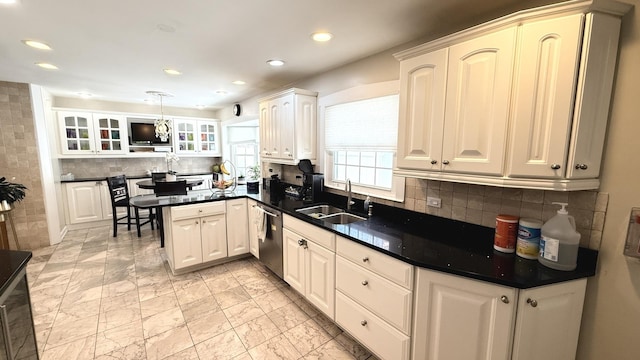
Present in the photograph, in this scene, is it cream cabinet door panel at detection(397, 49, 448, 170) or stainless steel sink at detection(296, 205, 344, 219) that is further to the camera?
stainless steel sink at detection(296, 205, 344, 219)

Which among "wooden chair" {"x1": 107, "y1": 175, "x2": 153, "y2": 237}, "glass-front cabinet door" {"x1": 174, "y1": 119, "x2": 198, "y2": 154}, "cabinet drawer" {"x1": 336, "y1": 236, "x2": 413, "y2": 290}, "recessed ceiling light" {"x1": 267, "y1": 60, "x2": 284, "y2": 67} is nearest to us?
"cabinet drawer" {"x1": 336, "y1": 236, "x2": 413, "y2": 290}

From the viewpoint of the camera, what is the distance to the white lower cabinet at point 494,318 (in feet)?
4.13

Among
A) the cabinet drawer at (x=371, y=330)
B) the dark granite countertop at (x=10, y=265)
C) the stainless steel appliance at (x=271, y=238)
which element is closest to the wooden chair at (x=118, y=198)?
the stainless steel appliance at (x=271, y=238)

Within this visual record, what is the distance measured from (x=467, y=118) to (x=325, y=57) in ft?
4.85

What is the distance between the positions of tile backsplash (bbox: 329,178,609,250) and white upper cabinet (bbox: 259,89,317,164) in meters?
1.18

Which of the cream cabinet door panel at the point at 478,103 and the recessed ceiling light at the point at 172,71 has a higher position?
the recessed ceiling light at the point at 172,71

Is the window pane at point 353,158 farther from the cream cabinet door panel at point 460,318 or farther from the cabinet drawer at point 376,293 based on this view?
the cream cabinet door panel at point 460,318

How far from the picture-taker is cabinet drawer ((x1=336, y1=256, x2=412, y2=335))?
1562 millimetres

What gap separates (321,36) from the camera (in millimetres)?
2018

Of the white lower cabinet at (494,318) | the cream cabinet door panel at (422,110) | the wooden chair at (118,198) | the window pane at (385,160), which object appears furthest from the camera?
the wooden chair at (118,198)

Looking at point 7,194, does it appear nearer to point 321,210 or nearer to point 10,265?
point 10,265

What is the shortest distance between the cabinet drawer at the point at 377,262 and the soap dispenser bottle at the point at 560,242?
678 mm

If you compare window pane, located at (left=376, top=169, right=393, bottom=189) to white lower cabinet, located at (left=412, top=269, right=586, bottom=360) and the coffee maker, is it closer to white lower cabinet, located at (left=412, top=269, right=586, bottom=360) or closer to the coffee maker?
the coffee maker

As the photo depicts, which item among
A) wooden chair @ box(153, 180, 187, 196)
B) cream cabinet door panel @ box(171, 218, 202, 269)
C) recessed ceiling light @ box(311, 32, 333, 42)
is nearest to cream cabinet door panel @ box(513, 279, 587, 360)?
recessed ceiling light @ box(311, 32, 333, 42)
